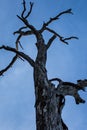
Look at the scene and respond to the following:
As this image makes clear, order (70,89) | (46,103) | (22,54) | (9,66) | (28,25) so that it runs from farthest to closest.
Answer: (28,25) < (9,66) < (22,54) < (70,89) < (46,103)

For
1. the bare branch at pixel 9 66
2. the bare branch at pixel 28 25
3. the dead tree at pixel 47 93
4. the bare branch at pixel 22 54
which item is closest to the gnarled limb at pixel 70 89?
the dead tree at pixel 47 93

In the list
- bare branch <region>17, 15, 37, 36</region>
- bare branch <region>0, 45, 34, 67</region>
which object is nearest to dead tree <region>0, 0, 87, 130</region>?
bare branch <region>0, 45, 34, 67</region>

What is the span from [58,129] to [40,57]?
3.79 metres

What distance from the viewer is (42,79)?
8.78m

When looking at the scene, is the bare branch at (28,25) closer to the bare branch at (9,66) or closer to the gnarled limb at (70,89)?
the bare branch at (9,66)

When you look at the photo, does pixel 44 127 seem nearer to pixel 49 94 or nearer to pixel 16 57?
pixel 49 94

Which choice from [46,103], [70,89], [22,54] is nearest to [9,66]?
[22,54]

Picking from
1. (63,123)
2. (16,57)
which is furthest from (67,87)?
(16,57)

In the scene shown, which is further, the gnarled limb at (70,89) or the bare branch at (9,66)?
the bare branch at (9,66)

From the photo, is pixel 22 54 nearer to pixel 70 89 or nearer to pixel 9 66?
pixel 9 66

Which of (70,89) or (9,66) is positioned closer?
(70,89)

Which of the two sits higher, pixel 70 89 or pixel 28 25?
pixel 28 25

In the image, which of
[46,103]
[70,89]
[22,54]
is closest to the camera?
[46,103]

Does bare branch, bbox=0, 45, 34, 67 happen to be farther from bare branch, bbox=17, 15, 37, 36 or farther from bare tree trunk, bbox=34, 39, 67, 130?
bare branch, bbox=17, 15, 37, 36
